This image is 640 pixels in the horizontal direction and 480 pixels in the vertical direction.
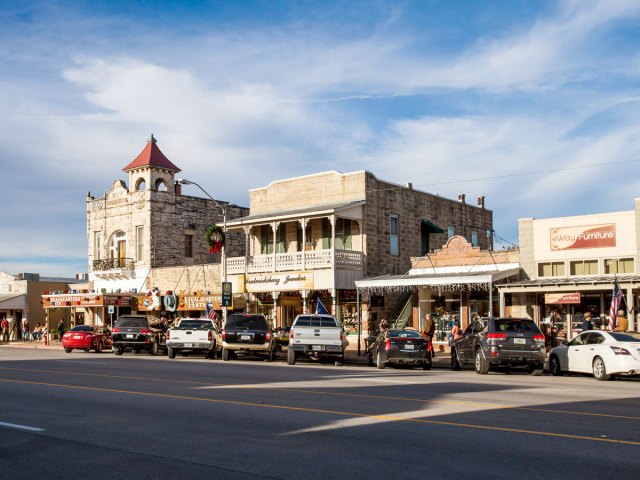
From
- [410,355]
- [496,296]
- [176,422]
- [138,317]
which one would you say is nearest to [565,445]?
[176,422]

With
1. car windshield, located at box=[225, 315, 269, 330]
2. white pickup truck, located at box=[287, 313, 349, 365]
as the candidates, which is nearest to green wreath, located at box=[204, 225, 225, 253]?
car windshield, located at box=[225, 315, 269, 330]

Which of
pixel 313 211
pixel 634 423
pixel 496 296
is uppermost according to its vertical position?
pixel 313 211

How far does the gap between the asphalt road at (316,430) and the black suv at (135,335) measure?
52.5 ft

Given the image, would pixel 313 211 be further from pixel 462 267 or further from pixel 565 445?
pixel 565 445

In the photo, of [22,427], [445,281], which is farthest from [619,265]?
[22,427]

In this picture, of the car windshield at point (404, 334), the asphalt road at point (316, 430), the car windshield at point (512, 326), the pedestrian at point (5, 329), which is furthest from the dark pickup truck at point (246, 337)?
the pedestrian at point (5, 329)

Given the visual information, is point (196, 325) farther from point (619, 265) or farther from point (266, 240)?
point (619, 265)

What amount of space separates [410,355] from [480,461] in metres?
16.7

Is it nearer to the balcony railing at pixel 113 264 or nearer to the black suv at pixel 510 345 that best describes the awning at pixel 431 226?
the balcony railing at pixel 113 264

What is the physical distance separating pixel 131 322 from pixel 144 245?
15562 millimetres

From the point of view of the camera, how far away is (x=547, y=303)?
1220 inches

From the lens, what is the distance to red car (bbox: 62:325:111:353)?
37719 millimetres

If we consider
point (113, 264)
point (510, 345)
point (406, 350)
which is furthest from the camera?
point (113, 264)

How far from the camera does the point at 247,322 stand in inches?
1172
